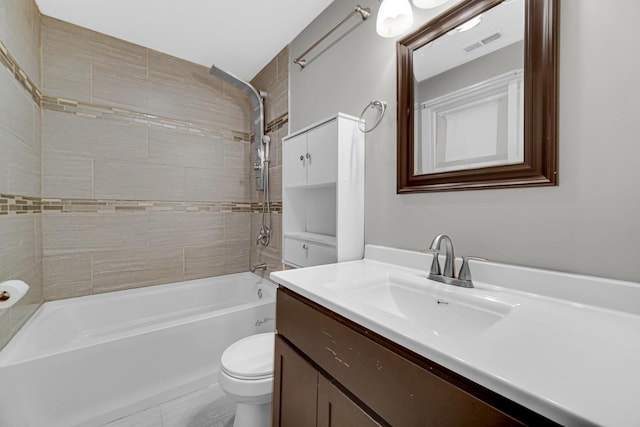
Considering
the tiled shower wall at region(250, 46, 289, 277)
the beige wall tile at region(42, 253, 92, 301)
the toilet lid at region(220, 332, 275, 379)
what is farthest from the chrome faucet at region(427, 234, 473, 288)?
the beige wall tile at region(42, 253, 92, 301)

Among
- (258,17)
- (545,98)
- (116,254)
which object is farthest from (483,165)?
(116,254)

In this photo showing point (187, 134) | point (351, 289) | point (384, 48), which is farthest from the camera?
point (187, 134)

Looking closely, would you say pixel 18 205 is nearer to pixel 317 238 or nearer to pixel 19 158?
pixel 19 158

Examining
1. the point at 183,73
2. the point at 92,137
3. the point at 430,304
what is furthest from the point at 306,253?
the point at 183,73

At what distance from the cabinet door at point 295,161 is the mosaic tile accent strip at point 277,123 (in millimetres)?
551

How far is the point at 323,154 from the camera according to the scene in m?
1.44

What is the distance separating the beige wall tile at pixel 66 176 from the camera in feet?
6.01

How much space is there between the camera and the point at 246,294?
2.61 m

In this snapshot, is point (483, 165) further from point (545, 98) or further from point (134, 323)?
point (134, 323)

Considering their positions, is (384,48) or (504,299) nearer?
(504,299)

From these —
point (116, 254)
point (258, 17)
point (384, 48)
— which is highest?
point (258, 17)

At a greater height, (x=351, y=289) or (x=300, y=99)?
(x=300, y=99)

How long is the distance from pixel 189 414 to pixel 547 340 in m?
1.74

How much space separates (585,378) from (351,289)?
63 cm
